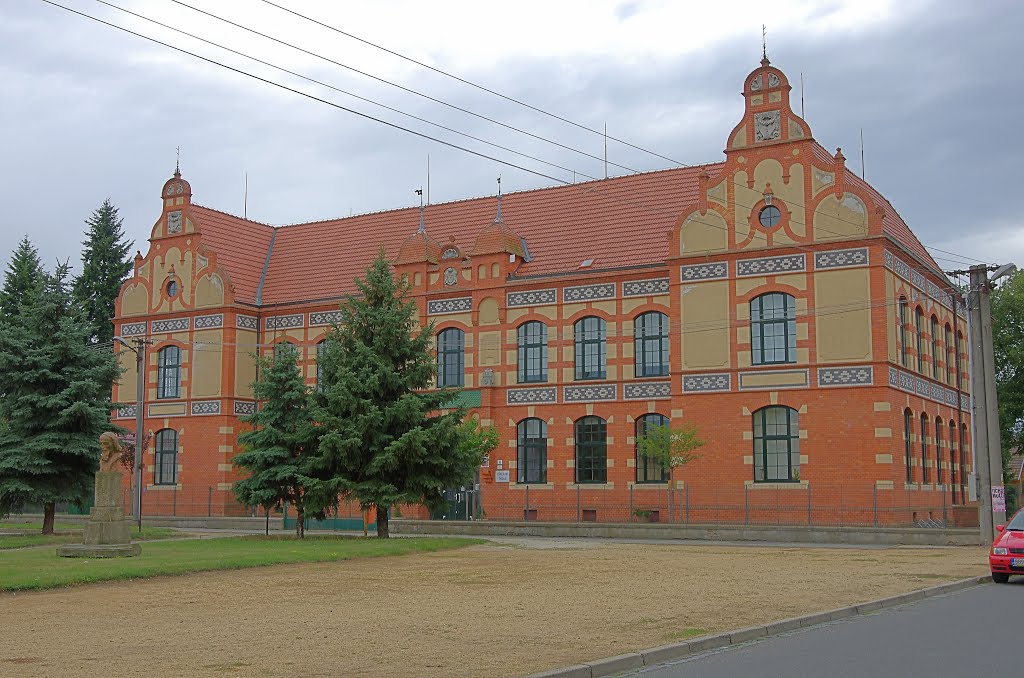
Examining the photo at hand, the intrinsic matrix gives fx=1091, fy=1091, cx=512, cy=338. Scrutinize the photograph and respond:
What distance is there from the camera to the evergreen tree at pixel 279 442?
109 feet

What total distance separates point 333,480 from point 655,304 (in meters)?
16.1

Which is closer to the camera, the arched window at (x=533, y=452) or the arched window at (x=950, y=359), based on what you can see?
the arched window at (x=533, y=452)

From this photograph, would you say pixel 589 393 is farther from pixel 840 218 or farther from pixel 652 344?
pixel 840 218

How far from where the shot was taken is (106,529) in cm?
2528

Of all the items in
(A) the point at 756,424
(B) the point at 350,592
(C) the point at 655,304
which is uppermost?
(C) the point at 655,304

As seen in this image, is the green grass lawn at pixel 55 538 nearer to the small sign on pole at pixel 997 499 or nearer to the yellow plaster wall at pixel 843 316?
the yellow plaster wall at pixel 843 316

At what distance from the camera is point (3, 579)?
19422 mm

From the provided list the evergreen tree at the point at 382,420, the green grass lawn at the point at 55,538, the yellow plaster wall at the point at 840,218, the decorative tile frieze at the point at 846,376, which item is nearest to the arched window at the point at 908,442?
the decorative tile frieze at the point at 846,376

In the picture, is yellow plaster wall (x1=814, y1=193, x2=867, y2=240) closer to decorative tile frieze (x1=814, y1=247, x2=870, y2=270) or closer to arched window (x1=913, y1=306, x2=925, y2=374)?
decorative tile frieze (x1=814, y1=247, x2=870, y2=270)

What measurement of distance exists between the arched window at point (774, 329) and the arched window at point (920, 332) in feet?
17.7

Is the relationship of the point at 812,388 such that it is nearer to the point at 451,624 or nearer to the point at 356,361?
the point at 356,361

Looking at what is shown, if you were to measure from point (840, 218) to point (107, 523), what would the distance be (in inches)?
1013

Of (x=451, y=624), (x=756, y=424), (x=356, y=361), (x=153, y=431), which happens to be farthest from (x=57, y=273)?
(x=451, y=624)

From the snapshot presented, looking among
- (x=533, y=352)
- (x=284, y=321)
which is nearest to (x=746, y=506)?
(x=533, y=352)
